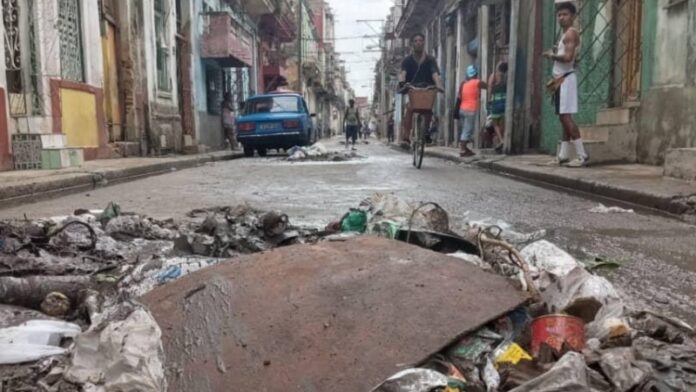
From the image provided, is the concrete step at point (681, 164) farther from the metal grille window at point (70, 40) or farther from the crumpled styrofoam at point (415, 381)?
the metal grille window at point (70, 40)

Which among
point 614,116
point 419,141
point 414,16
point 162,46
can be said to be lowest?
point 419,141

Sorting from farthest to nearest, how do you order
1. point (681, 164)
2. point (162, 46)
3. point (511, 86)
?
point (162, 46) → point (511, 86) → point (681, 164)

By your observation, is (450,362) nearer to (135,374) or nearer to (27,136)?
(135,374)

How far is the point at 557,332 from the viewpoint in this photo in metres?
1.83

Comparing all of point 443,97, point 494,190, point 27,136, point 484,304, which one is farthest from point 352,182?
point 443,97

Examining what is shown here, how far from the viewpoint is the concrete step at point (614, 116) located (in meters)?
8.55

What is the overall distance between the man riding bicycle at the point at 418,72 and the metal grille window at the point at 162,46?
8.33 m

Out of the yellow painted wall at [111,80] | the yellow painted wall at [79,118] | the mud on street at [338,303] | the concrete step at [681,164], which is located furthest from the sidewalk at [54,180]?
the concrete step at [681,164]

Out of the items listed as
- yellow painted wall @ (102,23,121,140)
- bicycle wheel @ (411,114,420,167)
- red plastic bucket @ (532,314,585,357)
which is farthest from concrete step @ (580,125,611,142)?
yellow painted wall @ (102,23,121,140)


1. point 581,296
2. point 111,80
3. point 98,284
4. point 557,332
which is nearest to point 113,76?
point 111,80

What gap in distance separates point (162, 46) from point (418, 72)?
9.13 m

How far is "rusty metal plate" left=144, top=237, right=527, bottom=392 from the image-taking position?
5.61 feet

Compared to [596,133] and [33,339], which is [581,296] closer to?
[33,339]

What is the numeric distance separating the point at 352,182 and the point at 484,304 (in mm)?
5798
